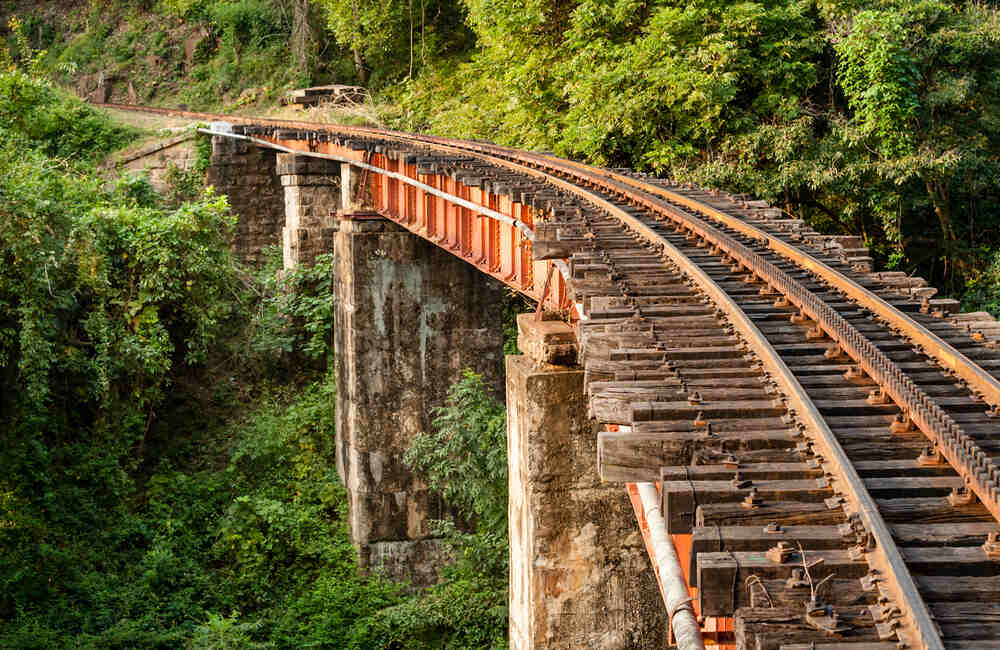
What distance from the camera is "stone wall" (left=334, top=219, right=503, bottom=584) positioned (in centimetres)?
1555

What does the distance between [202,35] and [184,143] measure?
18.8 meters

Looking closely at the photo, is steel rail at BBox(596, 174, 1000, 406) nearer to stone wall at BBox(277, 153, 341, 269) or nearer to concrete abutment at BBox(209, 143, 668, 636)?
concrete abutment at BBox(209, 143, 668, 636)

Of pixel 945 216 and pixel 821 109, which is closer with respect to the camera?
pixel 945 216

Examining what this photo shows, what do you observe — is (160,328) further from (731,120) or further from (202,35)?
(202,35)

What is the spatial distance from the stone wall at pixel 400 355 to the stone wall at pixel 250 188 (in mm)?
9292

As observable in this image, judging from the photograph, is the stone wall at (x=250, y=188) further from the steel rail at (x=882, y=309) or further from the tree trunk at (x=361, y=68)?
the steel rail at (x=882, y=309)

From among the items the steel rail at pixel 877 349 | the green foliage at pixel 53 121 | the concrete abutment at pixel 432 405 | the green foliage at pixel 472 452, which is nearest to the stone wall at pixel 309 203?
the concrete abutment at pixel 432 405

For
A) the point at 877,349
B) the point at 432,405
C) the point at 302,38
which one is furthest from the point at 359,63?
the point at 877,349

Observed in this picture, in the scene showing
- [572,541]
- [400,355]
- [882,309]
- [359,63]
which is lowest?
[572,541]

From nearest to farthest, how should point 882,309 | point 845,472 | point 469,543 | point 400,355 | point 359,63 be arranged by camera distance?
point 845,472 < point 882,309 < point 469,543 < point 400,355 < point 359,63

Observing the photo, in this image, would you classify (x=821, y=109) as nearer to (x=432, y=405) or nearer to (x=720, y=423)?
(x=432, y=405)

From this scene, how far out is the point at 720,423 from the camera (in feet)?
14.5

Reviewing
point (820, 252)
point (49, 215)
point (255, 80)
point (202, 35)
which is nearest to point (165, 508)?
point (49, 215)

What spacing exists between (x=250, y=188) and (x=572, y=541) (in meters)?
19.1
